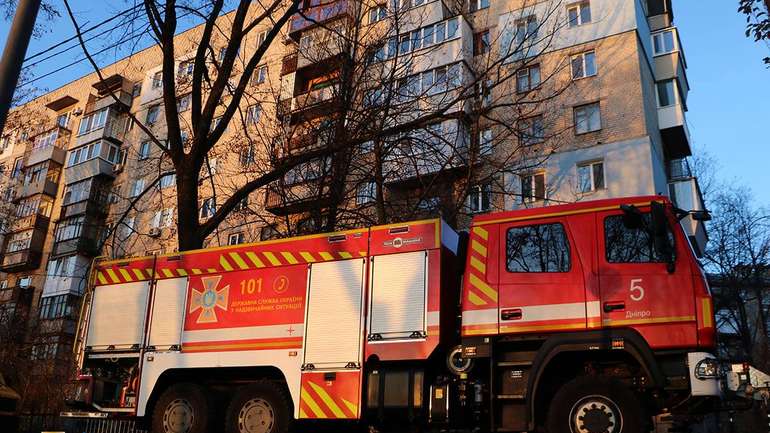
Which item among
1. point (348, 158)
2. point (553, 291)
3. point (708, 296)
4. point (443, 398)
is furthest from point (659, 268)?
point (348, 158)

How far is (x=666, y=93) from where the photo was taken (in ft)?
91.1

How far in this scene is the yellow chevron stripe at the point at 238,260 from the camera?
10.0 meters

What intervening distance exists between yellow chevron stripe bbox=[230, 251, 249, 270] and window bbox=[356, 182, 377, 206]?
663cm

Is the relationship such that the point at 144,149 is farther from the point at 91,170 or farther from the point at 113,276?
the point at 113,276

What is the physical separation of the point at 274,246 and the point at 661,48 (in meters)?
Answer: 23.8

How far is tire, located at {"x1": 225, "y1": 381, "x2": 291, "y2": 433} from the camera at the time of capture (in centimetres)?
914

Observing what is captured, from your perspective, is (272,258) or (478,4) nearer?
(272,258)

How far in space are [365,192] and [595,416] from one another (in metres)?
11.3

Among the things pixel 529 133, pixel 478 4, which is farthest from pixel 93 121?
pixel 529 133

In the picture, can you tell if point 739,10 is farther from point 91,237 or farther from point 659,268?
point 91,237

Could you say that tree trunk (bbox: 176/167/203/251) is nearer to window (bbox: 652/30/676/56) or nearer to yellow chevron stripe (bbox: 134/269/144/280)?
yellow chevron stripe (bbox: 134/269/144/280)

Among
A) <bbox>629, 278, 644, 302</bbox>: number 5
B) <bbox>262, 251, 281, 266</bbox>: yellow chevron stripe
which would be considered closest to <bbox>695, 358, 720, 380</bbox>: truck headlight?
<bbox>629, 278, 644, 302</bbox>: number 5

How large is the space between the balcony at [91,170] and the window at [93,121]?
102 inches

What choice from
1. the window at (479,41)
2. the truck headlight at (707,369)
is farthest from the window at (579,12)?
the truck headlight at (707,369)
